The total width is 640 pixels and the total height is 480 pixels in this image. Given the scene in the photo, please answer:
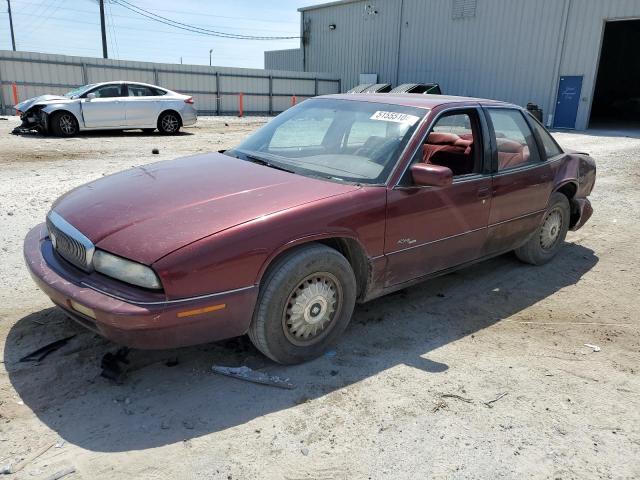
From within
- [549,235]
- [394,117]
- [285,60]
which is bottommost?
[549,235]

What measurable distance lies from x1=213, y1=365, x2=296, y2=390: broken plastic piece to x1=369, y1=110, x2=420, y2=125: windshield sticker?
204 centimetres

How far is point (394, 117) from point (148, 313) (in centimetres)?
233

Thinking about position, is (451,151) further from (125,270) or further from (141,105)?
(141,105)

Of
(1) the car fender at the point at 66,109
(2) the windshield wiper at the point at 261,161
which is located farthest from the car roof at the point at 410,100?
(1) the car fender at the point at 66,109

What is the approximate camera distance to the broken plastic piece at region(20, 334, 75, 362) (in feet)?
10.7

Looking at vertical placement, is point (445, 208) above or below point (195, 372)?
above

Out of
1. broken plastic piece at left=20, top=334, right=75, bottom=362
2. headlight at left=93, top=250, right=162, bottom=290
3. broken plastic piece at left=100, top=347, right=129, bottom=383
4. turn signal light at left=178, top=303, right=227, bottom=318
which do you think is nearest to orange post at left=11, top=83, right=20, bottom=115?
broken plastic piece at left=20, top=334, right=75, bottom=362

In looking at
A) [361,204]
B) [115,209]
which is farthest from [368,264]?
→ [115,209]

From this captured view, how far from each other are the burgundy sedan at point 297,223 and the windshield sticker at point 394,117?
0.01 meters

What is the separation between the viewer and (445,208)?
392 centimetres

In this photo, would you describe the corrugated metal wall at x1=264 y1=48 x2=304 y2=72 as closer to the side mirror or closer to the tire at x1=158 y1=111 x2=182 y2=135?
the tire at x1=158 y1=111 x2=182 y2=135

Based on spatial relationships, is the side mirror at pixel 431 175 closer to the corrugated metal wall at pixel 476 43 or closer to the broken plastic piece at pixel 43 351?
the broken plastic piece at pixel 43 351

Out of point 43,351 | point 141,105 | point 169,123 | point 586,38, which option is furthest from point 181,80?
point 43,351

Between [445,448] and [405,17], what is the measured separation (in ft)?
90.5
